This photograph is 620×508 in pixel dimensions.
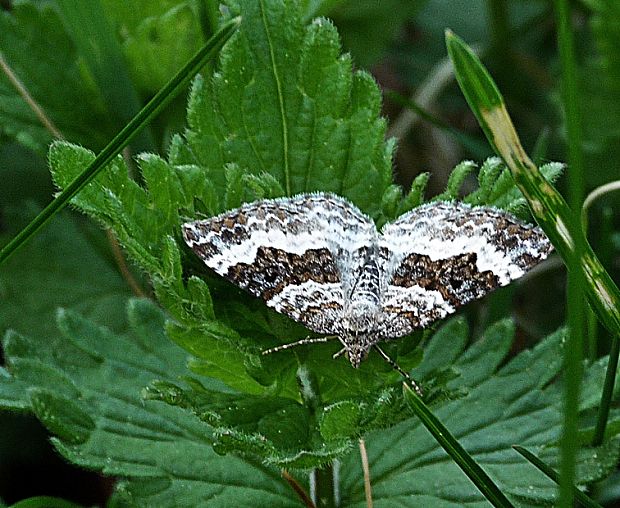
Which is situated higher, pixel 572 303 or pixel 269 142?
pixel 269 142

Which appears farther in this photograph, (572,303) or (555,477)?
(555,477)

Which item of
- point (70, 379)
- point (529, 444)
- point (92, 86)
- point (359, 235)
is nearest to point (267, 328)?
point (359, 235)

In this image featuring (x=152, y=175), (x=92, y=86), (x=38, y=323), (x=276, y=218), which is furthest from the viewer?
(x=38, y=323)

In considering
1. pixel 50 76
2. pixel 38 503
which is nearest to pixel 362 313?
pixel 38 503

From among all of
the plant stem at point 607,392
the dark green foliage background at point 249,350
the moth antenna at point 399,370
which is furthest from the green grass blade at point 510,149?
the moth antenna at point 399,370

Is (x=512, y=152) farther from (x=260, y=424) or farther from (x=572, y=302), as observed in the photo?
(x=260, y=424)

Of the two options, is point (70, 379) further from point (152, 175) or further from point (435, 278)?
point (435, 278)

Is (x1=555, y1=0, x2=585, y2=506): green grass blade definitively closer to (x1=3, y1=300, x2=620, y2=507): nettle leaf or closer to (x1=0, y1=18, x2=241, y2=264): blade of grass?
(x1=3, y1=300, x2=620, y2=507): nettle leaf
